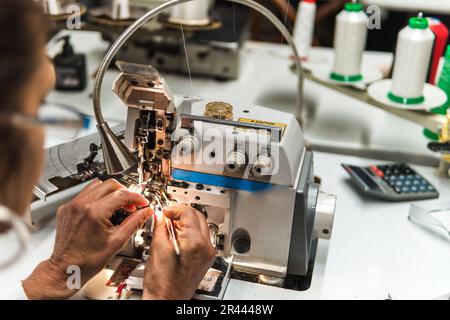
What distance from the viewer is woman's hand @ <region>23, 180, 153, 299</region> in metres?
1.19

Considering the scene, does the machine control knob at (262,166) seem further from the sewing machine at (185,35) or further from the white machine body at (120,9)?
the white machine body at (120,9)

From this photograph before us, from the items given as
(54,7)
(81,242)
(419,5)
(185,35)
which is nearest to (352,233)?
(81,242)

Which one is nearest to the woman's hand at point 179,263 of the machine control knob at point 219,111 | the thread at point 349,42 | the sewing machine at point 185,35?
the machine control knob at point 219,111

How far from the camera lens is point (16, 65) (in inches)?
28.2

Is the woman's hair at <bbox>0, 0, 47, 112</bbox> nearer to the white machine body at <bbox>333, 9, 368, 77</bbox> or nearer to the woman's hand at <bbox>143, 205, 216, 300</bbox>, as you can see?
the woman's hand at <bbox>143, 205, 216, 300</bbox>

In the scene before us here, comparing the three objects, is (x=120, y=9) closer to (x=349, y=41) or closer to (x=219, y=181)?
(x=349, y=41)

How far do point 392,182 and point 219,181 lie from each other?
26.4 inches

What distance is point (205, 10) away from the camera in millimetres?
2135

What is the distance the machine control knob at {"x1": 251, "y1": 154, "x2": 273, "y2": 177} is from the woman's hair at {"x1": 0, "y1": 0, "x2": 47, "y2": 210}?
21.0 inches

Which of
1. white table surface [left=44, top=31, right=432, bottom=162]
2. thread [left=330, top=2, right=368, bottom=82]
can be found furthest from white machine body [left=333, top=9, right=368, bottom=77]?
white table surface [left=44, top=31, right=432, bottom=162]

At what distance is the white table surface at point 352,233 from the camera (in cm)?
132

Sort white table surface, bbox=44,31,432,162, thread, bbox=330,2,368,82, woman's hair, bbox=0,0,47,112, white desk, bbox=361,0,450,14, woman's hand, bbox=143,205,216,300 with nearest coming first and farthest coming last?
woman's hair, bbox=0,0,47,112, woman's hand, bbox=143,205,216,300, thread, bbox=330,2,368,82, white table surface, bbox=44,31,432,162, white desk, bbox=361,0,450,14

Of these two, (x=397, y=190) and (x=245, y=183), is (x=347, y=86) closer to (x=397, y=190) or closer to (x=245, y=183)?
(x=397, y=190)
